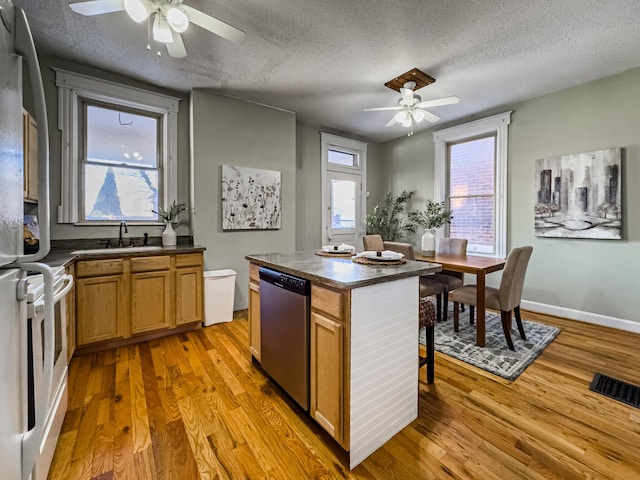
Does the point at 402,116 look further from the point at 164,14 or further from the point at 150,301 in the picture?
the point at 150,301

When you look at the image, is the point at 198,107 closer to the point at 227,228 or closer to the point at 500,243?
the point at 227,228

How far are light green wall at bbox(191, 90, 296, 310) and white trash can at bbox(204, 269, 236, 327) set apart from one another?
34 centimetres

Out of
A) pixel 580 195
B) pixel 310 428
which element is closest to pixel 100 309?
pixel 310 428

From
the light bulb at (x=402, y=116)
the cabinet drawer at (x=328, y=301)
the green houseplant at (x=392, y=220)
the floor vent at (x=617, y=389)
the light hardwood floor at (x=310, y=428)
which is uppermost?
the light bulb at (x=402, y=116)

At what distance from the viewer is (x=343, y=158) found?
532cm

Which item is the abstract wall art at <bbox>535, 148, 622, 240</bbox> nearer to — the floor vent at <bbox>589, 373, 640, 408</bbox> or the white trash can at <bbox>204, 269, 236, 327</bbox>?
the floor vent at <bbox>589, 373, 640, 408</bbox>

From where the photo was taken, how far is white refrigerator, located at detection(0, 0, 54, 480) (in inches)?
28.7

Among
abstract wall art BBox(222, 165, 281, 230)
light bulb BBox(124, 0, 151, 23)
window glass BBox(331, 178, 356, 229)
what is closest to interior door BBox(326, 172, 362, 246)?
window glass BBox(331, 178, 356, 229)

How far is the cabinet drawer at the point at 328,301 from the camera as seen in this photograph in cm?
140

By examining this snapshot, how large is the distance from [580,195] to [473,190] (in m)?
1.33

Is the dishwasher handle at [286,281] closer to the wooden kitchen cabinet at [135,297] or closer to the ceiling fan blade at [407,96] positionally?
the wooden kitchen cabinet at [135,297]

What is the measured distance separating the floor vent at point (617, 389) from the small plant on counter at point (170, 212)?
13.8ft

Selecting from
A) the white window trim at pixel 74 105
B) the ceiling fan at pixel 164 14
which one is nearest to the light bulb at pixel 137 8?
the ceiling fan at pixel 164 14

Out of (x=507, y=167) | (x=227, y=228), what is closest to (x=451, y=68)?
(x=507, y=167)
